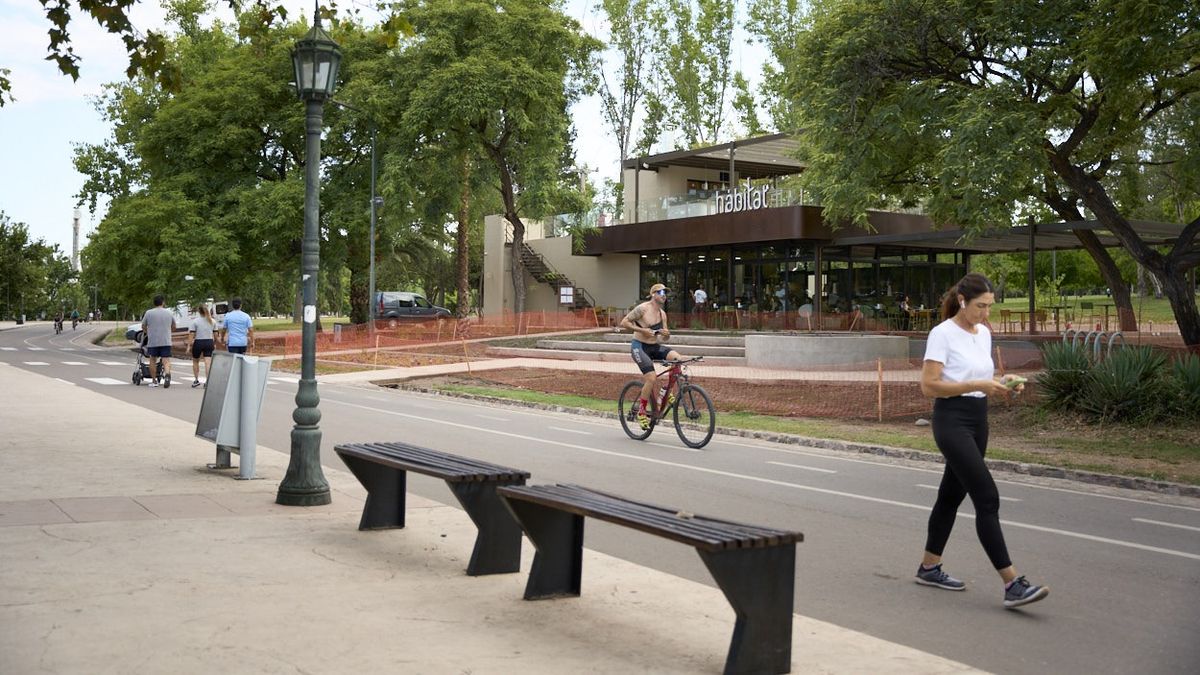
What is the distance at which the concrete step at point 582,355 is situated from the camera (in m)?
28.6

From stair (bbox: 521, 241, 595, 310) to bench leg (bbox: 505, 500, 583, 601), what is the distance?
4283cm

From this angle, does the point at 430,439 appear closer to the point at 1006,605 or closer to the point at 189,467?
the point at 189,467

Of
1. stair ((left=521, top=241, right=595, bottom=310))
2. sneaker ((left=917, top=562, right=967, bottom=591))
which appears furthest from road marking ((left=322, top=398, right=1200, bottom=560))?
stair ((left=521, top=241, right=595, bottom=310))

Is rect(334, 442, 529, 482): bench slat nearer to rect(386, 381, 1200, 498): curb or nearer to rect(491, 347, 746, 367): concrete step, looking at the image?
rect(386, 381, 1200, 498): curb

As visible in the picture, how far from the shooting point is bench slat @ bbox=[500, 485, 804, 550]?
4.63 meters

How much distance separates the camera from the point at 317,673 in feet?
15.0

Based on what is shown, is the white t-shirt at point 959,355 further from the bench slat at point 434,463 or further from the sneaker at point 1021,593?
the bench slat at point 434,463

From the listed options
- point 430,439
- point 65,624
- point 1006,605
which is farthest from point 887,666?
point 430,439

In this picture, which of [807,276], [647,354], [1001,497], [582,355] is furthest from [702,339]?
[1001,497]

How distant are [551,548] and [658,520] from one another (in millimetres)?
1059

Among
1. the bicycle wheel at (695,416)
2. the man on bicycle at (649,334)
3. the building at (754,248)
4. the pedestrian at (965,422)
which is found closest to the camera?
the pedestrian at (965,422)

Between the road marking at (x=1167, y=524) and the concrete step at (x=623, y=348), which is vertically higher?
the concrete step at (x=623, y=348)

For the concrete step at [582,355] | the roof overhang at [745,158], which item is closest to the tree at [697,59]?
the roof overhang at [745,158]

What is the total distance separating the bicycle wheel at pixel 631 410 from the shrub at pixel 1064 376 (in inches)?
249
